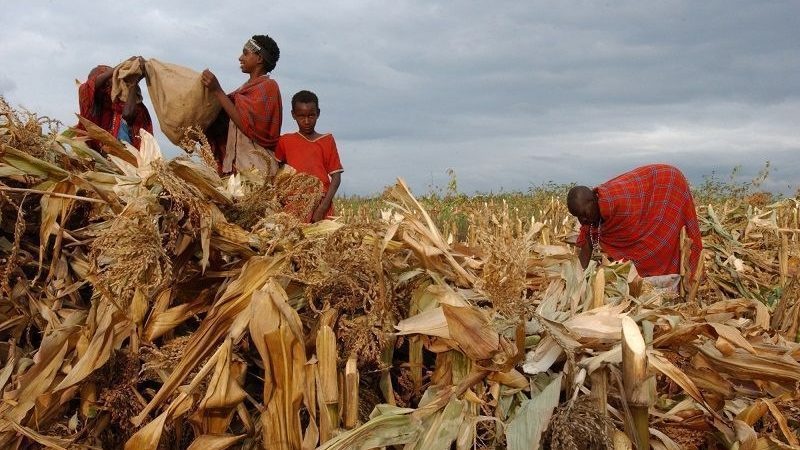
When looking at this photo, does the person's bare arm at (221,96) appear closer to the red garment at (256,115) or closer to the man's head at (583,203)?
the red garment at (256,115)

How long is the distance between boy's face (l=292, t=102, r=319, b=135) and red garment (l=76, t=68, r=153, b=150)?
0.90m

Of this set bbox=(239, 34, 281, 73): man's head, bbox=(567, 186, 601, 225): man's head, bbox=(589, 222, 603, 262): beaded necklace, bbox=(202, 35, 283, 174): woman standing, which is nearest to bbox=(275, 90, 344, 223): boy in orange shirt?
bbox=(202, 35, 283, 174): woman standing

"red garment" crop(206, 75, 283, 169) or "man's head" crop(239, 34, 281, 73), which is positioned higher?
"man's head" crop(239, 34, 281, 73)

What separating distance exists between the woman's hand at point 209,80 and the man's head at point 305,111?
877mm

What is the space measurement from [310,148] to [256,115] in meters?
0.59

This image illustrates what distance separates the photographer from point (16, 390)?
1.72 meters

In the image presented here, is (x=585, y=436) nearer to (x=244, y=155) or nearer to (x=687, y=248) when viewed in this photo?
(x=687, y=248)

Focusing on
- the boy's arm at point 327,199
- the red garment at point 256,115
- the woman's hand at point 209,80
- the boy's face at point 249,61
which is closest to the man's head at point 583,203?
the boy's arm at point 327,199

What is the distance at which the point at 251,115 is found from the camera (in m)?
3.78

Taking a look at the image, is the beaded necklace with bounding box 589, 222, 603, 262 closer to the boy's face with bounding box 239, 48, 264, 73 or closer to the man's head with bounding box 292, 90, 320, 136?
the man's head with bounding box 292, 90, 320, 136

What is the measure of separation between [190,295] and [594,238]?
11.3 feet

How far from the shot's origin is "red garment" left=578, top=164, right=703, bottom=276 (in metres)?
4.58

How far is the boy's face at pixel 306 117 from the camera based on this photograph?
4.38 m

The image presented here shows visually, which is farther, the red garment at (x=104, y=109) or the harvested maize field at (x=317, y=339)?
the red garment at (x=104, y=109)
